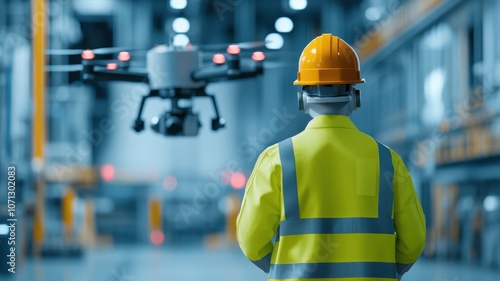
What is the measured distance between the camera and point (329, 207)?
2.72 meters

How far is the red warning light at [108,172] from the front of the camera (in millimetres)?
22016

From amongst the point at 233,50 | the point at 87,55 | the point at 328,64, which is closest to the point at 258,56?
the point at 233,50

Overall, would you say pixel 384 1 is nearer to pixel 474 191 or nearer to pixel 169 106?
pixel 474 191

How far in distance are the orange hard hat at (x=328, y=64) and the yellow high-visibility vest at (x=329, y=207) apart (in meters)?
0.11

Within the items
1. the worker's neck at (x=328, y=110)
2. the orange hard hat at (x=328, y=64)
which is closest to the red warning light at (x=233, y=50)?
the orange hard hat at (x=328, y=64)

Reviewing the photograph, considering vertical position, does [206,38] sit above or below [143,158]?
above

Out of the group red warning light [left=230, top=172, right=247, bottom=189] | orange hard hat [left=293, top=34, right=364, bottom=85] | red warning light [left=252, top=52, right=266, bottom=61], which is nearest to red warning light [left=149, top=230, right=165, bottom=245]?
red warning light [left=230, top=172, right=247, bottom=189]

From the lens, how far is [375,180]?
2.74 m

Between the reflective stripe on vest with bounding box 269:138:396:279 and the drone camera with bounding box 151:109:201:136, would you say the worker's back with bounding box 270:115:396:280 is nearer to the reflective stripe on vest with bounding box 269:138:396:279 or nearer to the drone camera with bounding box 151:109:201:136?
the reflective stripe on vest with bounding box 269:138:396:279

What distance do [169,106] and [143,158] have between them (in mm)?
17480

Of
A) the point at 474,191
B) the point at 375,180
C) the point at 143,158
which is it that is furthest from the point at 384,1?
the point at 375,180

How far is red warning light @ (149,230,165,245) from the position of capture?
21.6 m

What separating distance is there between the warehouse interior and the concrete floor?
0.16ft

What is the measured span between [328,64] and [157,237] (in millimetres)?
19355
